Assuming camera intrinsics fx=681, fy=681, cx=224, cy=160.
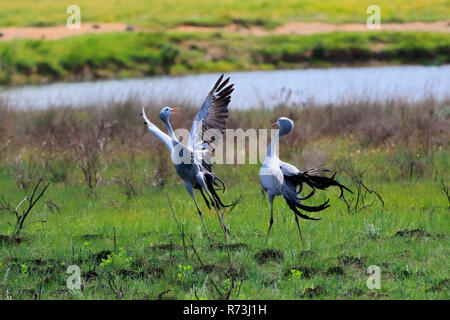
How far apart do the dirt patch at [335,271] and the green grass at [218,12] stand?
39.3 m

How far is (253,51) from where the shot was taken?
37.8 meters

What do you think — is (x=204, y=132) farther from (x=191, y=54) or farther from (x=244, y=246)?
(x=191, y=54)

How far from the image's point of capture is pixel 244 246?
23.6ft

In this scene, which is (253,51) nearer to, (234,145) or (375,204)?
(234,145)

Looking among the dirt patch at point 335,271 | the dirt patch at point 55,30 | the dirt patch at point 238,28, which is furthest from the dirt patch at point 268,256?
the dirt patch at point 55,30

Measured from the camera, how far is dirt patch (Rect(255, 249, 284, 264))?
669 cm

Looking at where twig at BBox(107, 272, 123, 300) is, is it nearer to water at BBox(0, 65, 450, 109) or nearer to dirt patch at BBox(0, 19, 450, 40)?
water at BBox(0, 65, 450, 109)

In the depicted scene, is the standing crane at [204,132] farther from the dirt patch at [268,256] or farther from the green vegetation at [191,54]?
the green vegetation at [191,54]

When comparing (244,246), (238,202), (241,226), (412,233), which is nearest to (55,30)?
(238,202)

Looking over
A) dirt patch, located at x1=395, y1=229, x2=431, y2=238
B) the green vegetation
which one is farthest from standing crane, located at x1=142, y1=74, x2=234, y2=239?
the green vegetation

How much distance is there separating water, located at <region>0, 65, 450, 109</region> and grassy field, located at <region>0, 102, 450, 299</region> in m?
2.61

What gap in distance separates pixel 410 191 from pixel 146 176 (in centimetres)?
415
